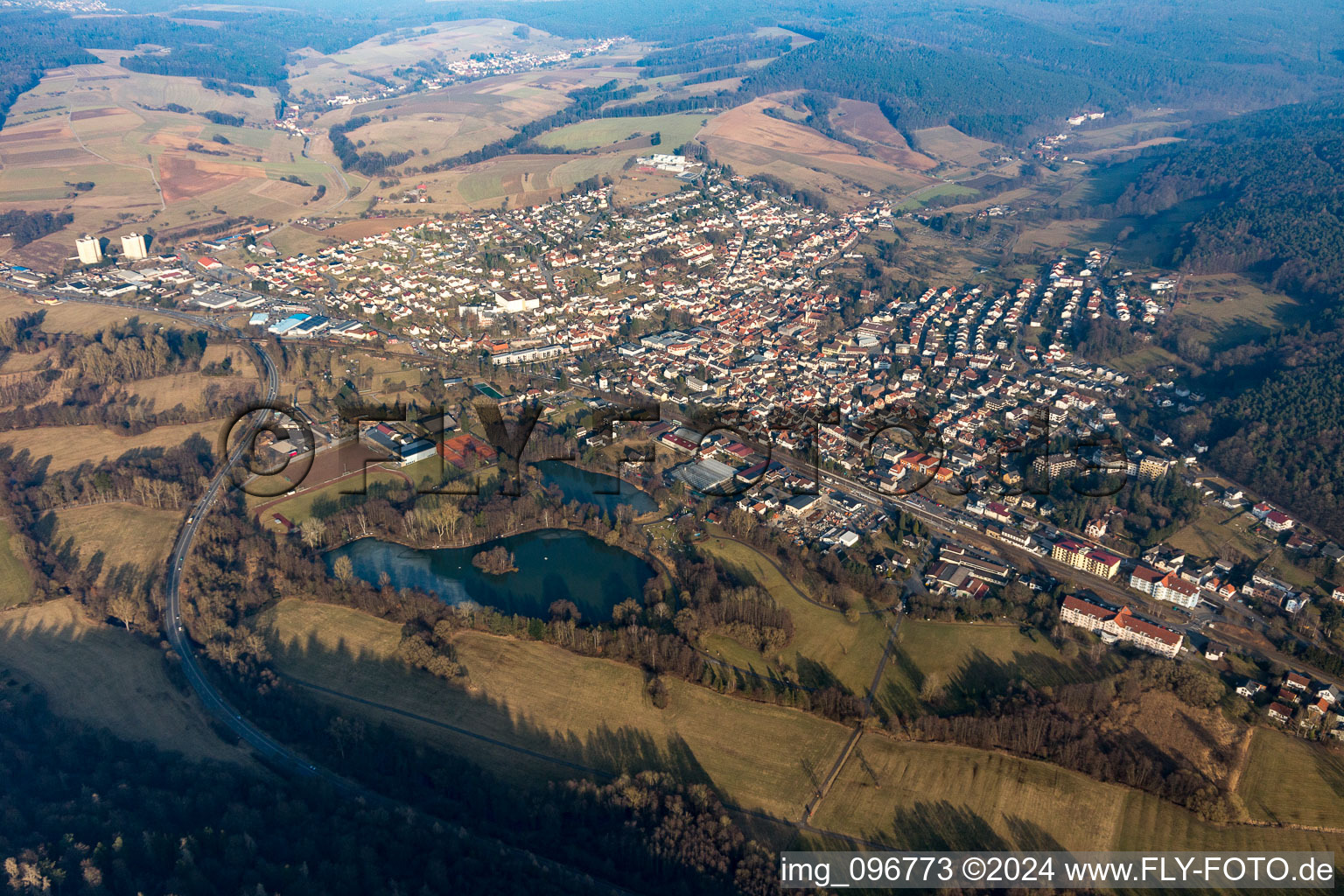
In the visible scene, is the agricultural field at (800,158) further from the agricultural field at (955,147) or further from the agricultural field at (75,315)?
the agricultural field at (75,315)

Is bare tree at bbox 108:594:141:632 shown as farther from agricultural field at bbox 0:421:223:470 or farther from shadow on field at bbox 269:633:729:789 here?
agricultural field at bbox 0:421:223:470

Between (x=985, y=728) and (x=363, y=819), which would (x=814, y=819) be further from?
(x=363, y=819)

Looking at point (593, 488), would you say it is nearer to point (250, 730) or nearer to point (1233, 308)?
point (250, 730)

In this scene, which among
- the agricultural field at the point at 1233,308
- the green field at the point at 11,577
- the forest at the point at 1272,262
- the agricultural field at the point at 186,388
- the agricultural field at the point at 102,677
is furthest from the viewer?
the agricultural field at the point at 1233,308

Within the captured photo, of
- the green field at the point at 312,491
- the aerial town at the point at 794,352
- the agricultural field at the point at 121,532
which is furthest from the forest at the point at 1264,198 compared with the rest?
the agricultural field at the point at 121,532

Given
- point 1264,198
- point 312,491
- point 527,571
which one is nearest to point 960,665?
point 527,571
